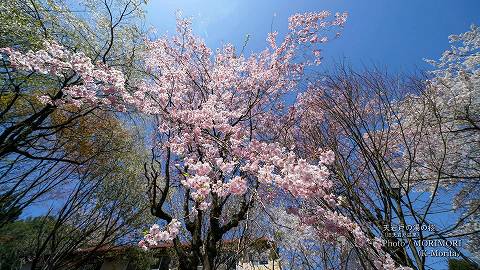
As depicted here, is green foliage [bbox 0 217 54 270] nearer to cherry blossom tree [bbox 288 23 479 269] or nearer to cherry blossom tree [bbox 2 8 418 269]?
cherry blossom tree [bbox 2 8 418 269]

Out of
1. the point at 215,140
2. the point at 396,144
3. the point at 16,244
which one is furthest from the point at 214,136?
the point at 16,244

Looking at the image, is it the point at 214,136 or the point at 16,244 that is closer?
the point at 214,136

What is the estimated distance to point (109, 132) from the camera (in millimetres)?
9961

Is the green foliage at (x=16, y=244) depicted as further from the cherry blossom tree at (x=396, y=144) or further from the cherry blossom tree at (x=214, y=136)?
the cherry blossom tree at (x=396, y=144)

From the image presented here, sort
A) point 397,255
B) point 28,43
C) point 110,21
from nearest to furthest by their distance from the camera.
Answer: point 397,255 → point 28,43 → point 110,21

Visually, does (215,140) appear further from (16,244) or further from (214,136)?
(16,244)

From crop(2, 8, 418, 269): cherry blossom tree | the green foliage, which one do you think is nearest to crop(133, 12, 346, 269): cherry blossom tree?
crop(2, 8, 418, 269): cherry blossom tree

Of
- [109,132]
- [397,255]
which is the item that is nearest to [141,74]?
[109,132]

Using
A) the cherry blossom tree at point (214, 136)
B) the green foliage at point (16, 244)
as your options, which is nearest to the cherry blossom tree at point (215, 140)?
the cherry blossom tree at point (214, 136)

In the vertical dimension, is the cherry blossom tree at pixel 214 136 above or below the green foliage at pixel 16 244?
above

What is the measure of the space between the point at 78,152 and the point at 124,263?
34.6 ft

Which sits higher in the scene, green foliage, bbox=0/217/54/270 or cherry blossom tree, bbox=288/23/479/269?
cherry blossom tree, bbox=288/23/479/269

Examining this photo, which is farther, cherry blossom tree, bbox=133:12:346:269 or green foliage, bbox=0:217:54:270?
green foliage, bbox=0:217:54:270

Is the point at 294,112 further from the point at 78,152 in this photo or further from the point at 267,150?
the point at 78,152
